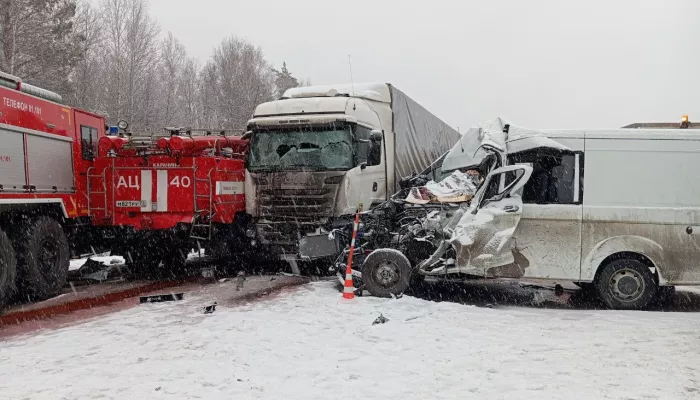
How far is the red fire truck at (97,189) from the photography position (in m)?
8.88

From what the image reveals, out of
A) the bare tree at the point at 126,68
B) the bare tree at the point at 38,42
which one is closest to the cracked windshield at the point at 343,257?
the bare tree at the point at 126,68

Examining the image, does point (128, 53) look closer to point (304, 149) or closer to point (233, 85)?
point (233, 85)

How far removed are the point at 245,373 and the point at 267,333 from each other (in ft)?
4.40

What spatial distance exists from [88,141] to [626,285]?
9808mm

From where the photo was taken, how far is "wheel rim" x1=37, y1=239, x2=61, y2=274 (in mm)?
9250

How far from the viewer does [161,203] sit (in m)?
10.6

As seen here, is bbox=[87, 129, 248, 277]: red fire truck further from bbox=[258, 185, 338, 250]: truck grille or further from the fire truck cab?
bbox=[258, 185, 338, 250]: truck grille

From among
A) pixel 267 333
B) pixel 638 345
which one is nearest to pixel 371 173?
pixel 267 333

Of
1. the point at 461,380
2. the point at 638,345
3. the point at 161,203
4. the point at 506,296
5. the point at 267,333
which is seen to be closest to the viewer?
the point at 461,380

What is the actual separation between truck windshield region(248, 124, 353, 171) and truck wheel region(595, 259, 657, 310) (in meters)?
4.84

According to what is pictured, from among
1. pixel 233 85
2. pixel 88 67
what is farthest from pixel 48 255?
pixel 233 85

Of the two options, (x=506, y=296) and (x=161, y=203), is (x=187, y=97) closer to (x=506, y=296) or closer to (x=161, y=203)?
(x=161, y=203)

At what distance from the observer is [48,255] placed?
371 inches

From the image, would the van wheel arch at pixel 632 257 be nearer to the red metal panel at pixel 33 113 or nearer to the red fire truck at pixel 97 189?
the red fire truck at pixel 97 189
